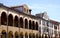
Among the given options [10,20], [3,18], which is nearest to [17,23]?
[10,20]

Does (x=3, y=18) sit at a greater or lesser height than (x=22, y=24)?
greater

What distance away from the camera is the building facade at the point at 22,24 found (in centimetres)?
4012

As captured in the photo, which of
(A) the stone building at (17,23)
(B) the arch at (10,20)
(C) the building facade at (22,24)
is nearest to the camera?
(A) the stone building at (17,23)

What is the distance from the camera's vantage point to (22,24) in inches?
1887

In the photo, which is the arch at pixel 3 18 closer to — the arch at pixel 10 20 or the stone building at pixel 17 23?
the stone building at pixel 17 23

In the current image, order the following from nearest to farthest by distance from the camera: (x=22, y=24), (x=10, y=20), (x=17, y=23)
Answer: (x=10, y=20)
(x=17, y=23)
(x=22, y=24)

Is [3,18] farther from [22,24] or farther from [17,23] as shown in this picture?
[22,24]

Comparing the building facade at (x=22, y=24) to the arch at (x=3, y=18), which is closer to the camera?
the arch at (x=3, y=18)

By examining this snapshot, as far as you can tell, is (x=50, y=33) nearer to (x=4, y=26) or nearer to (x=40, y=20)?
(x=40, y=20)

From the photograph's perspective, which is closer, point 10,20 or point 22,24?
point 10,20

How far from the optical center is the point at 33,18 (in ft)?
176

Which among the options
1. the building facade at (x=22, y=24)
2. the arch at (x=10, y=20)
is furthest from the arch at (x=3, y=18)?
the arch at (x=10, y=20)

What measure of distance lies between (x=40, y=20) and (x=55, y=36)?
17.4 metres

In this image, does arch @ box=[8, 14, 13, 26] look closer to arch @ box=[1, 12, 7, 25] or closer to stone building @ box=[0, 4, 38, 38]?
stone building @ box=[0, 4, 38, 38]
